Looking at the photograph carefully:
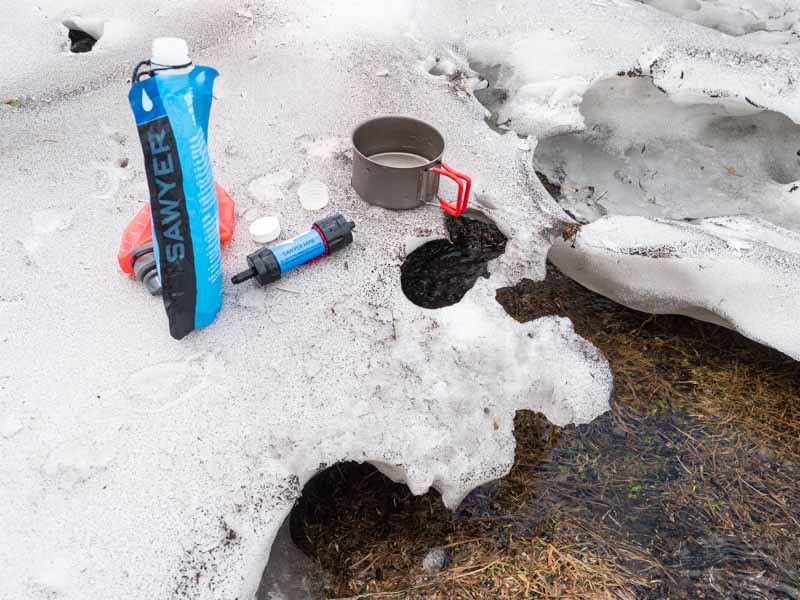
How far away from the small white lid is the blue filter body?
0.14m

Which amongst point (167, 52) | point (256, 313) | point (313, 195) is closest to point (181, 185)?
point (167, 52)

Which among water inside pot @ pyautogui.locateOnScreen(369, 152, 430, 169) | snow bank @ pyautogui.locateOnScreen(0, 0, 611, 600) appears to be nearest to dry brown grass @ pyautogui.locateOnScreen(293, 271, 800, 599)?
snow bank @ pyautogui.locateOnScreen(0, 0, 611, 600)

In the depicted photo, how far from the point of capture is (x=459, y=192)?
105 inches

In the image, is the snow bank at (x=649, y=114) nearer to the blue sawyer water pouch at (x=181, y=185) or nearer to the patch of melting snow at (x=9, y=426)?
the blue sawyer water pouch at (x=181, y=185)

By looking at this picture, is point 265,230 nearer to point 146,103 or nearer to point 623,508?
point 146,103

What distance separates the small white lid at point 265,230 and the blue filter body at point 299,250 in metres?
0.14

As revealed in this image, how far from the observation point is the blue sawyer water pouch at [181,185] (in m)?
1.74

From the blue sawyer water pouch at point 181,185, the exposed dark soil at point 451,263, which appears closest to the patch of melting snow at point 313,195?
the exposed dark soil at point 451,263

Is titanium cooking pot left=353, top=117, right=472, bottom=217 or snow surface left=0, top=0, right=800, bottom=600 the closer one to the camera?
snow surface left=0, top=0, right=800, bottom=600

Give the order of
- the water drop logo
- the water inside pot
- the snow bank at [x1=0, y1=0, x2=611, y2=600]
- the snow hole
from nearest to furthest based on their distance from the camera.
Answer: the water drop logo, the snow bank at [x1=0, y1=0, x2=611, y2=600], the water inside pot, the snow hole

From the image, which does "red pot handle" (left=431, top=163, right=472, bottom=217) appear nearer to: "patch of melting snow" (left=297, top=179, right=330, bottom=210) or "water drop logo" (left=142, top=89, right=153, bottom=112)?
"patch of melting snow" (left=297, top=179, right=330, bottom=210)

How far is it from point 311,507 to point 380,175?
146cm

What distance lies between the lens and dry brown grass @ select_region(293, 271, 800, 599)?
1.90 meters

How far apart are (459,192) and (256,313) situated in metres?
1.05
